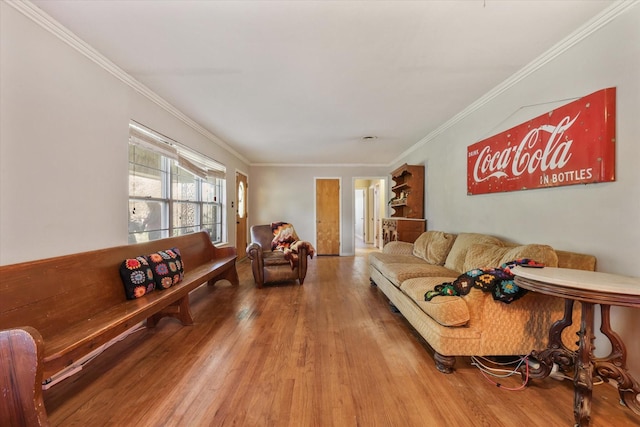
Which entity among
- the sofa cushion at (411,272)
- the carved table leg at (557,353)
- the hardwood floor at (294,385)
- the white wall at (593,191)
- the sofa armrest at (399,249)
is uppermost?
the white wall at (593,191)

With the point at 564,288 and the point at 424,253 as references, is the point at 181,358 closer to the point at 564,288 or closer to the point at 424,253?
the point at 564,288

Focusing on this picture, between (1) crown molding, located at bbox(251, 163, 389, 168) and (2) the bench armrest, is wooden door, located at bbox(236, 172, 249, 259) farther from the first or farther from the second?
(2) the bench armrest

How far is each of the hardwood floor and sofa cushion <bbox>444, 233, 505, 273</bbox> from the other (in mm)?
867

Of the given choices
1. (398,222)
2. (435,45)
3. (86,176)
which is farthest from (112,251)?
(398,222)

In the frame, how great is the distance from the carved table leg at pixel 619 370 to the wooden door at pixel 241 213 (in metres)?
5.44

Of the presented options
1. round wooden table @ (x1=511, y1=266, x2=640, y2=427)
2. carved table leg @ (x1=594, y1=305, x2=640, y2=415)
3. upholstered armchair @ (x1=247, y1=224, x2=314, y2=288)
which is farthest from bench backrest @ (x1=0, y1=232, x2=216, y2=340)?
carved table leg @ (x1=594, y1=305, x2=640, y2=415)

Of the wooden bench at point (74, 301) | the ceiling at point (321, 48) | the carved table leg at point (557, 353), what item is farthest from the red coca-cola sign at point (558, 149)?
the wooden bench at point (74, 301)

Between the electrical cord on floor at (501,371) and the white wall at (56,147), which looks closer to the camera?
the white wall at (56,147)

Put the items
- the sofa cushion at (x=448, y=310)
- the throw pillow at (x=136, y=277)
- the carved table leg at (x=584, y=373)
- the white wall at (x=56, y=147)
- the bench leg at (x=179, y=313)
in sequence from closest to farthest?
the carved table leg at (x=584, y=373) < the white wall at (x=56, y=147) < the sofa cushion at (x=448, y=310) < the throw pillow at (x=136, y=277) < the bench leg at (x=179, y=313)

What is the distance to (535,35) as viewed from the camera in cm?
185

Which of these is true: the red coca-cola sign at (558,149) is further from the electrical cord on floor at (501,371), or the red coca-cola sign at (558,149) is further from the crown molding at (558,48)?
the electrical cord on floor at (501,371)

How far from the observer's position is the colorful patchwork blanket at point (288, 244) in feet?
12.9

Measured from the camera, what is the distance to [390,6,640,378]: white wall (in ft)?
5.15

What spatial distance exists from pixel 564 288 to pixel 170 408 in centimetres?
221
